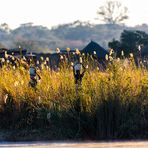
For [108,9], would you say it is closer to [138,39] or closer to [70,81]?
[138,39]

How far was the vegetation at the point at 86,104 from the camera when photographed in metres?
10.6

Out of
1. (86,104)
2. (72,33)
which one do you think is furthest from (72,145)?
(72,33)

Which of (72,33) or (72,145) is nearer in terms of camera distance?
(72,145)

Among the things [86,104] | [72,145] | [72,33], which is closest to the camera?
[72,145]

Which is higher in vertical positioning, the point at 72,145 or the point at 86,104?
the point at 86,104

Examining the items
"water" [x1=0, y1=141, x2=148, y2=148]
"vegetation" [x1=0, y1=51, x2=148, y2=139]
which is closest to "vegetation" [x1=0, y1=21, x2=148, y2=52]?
"vegetation" [x1=0, y1=51, x2=148, y2=139]

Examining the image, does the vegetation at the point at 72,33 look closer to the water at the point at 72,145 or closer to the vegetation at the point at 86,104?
the vegetation at the point at 86,104

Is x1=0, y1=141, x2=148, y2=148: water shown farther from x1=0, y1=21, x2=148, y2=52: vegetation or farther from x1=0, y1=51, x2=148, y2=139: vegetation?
x1=0, y1=21, x2=148, y2=52: vegetation

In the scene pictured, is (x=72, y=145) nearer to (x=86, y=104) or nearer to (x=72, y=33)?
(x=86, y=104)

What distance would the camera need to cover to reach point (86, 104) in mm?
10883

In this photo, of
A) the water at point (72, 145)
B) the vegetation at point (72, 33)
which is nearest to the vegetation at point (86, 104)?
the water at point (72, 145)

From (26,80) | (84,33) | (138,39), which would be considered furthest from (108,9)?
(26,80)

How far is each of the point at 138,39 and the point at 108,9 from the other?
51.2m

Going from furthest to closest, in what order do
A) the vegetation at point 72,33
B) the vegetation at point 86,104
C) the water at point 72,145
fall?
1. the vegetation at point 72,33
2. the vegetation at point 86,104
3. the water at point 72,145
